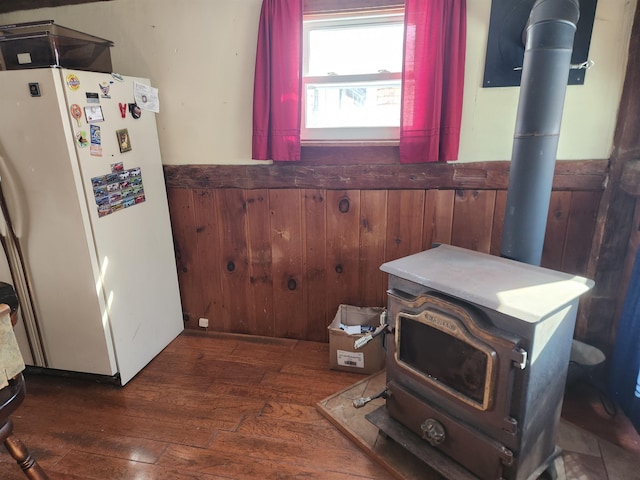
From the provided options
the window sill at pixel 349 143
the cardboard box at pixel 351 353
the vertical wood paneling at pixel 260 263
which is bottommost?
the cardboard box at pixel 351 353

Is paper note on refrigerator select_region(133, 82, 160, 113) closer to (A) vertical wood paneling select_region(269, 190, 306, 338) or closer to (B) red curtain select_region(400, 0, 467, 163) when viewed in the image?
(A) vertical wood paneling select_region(269, 190, 306, 338)

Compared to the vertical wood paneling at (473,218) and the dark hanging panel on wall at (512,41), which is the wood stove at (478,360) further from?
the dark hanging panel on wall at (512,41)

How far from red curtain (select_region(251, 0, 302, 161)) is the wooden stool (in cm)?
146

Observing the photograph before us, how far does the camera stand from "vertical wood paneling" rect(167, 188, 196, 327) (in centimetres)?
253

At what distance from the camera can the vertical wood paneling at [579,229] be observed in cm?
203

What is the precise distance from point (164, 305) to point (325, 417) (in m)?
1.24

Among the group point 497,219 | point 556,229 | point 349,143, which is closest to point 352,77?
A: point 349,143

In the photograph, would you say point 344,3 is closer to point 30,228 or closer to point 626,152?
point 626,152

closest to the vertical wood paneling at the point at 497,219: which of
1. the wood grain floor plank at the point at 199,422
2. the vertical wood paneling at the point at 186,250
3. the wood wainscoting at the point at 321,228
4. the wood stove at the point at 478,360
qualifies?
the wood wainscoting at the point at 321,228

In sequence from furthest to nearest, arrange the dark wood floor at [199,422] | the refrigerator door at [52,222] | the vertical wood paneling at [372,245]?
the vertical wood paneling at [372,245], the refrigerator door at [52,222], the dark wood floor at [199,422]

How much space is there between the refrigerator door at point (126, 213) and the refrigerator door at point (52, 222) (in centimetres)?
5

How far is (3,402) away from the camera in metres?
1.32

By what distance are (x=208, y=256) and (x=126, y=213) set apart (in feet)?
1.94

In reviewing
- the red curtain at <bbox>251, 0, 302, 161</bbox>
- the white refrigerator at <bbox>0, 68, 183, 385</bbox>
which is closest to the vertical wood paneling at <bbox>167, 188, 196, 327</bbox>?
the white refrigerator at <bbox>0, 68, 183, 385</bbox>
